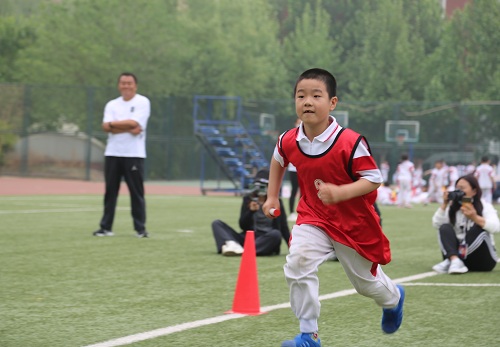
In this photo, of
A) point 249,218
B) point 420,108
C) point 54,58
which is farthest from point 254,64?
point 249,218

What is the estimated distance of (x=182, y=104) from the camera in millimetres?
42062

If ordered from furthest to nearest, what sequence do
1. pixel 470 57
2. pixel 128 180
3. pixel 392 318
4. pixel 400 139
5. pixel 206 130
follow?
pixel 470 57 < pixel 400 139 < pixel 206 130 < pixel 128 180 < pixel 392 318

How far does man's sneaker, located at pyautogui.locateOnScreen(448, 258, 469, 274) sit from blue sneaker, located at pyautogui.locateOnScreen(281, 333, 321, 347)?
15.0ft

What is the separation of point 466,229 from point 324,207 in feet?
14.8

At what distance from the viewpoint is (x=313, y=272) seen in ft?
20.1

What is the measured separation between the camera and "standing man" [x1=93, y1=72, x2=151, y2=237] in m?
13.7

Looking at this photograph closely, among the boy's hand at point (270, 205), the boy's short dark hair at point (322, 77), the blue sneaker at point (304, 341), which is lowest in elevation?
the blue sneaker at point (304, 341)

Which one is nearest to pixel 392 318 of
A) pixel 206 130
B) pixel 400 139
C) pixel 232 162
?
pixel 232 162

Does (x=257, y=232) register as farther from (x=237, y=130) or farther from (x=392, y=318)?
(x=237, y=130)

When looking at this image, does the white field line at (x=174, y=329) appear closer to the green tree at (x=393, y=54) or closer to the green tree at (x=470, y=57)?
the green tree at (x=470, y=57)

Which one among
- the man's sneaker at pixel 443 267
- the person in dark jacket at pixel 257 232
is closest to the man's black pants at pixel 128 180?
the person in dark jacket at pixel 257 232

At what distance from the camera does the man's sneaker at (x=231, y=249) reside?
11758 millimetres

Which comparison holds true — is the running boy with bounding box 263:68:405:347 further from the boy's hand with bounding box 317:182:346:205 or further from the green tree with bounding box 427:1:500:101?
the green tree with bounding box 427:1:500:101

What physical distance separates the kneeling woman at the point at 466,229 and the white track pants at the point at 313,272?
3917 millimetres
